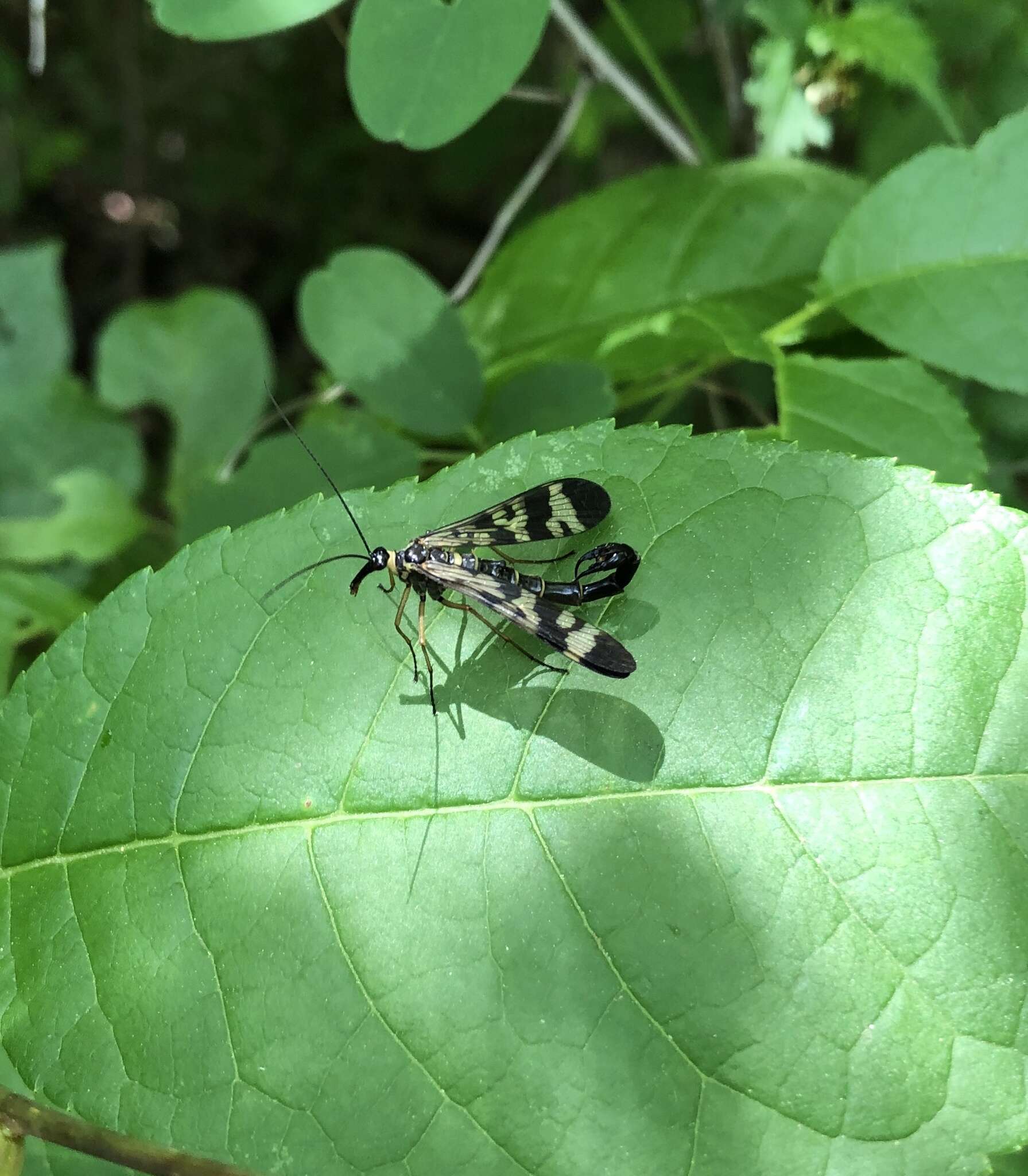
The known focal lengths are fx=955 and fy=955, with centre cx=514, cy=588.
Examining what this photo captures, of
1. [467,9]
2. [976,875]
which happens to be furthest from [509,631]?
[467,9]

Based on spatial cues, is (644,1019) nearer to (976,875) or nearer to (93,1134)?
(976,875)

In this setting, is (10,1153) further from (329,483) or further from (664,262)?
(664,262)

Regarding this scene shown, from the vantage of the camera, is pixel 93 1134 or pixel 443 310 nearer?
pixel 93 1134

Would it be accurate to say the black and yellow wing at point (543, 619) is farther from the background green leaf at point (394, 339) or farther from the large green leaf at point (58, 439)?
the large green leaf at point (58, 439)

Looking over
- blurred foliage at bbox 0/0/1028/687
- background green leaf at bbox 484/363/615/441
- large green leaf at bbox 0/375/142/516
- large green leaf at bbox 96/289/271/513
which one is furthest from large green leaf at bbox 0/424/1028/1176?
large green leaf at bbox 0/375/142/516

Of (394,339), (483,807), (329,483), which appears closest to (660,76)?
(394,339)

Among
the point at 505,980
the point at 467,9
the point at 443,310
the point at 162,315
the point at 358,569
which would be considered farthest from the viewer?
the point at 162,315
